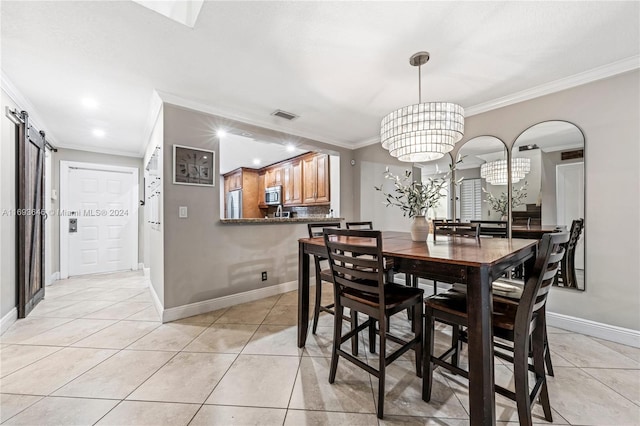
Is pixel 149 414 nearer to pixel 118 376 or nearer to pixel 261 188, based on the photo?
pixel 118 376

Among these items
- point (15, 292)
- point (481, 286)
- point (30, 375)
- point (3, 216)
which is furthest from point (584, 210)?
point (15, 292)

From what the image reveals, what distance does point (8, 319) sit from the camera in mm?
2422

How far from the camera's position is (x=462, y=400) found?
1.49 meters

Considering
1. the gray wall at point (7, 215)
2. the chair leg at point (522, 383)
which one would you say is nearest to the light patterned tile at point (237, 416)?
the chair leg at point (522, 383)

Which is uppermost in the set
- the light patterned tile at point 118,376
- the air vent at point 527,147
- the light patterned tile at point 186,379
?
the air vent at point 527,147

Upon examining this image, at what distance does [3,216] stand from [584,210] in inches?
207

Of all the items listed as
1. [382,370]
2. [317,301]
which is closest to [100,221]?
[317,301]

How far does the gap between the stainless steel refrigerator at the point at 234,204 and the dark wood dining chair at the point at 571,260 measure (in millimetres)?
5965

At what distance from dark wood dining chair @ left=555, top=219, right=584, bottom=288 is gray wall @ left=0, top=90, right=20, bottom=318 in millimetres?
5156

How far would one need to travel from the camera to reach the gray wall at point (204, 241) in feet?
8.57

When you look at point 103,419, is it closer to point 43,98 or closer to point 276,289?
point 276,289

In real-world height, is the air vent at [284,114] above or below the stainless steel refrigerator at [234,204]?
above

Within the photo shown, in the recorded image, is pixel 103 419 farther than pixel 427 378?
No

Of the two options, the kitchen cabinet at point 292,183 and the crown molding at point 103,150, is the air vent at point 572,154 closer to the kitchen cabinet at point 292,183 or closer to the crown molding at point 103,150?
the kitchen cabinet at point 292,183
